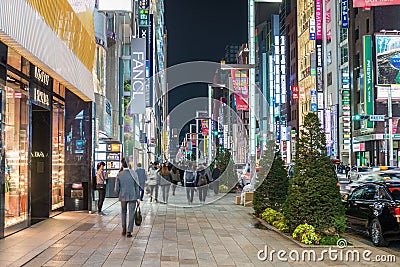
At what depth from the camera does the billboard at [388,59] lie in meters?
50.0

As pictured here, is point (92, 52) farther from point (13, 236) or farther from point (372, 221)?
point (372, 221)

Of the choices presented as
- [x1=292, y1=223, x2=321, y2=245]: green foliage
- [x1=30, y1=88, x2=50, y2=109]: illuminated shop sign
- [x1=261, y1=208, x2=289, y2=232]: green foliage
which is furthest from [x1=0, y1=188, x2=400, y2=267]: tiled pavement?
[x1=30, y1=88, x2=50, y2=109]: illuminated shop sign

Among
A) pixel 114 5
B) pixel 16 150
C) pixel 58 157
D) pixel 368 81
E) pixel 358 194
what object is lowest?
pixel 358 194

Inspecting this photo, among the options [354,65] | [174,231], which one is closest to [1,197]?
[174,231]

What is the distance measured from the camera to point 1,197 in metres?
12.6

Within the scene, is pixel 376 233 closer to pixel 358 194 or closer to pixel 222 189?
pixel 358 194

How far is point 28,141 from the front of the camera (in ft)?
51.9

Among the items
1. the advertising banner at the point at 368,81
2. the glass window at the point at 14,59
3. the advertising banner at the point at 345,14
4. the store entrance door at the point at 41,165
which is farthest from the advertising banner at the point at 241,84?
the glass window at the point at 14,59

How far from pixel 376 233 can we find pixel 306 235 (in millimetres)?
1621

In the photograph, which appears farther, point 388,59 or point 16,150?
point 388,59

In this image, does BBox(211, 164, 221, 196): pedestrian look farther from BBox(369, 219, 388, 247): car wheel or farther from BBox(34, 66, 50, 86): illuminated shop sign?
BBox(369, 219, 388, 247): car wheel

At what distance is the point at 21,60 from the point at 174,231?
5.85 meters

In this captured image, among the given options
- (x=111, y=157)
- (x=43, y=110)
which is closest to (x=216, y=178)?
(x=111, y=157)

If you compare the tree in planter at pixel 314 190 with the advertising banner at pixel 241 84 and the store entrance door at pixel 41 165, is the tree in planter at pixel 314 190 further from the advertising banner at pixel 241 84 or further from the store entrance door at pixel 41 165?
the advertising banner at pixel 241 84
